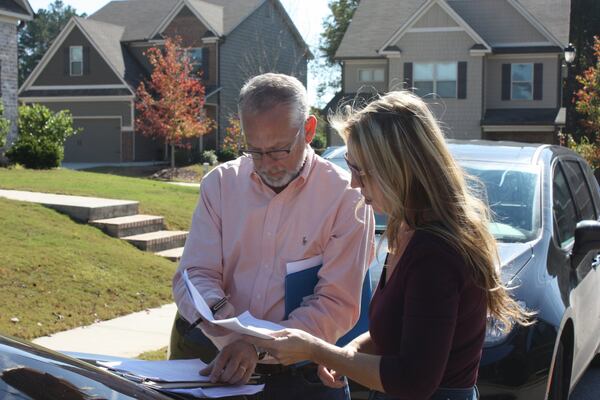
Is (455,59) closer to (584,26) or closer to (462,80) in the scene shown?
(462,80)

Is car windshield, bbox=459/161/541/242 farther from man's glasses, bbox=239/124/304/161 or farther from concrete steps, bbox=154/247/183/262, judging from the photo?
concrete steps, bbox=154/247/183/262

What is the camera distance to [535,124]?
105 feet

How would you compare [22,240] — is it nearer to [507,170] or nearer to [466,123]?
[507,170]

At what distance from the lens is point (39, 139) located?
2184 cm

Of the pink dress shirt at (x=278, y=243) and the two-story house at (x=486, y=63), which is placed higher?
the two-story house at (x=486, y=63)

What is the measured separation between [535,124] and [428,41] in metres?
5.64

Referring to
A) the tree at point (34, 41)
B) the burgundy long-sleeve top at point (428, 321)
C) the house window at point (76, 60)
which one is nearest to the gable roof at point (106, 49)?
the house window at point (76, 60)

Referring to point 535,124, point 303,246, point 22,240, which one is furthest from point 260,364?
point 535,124

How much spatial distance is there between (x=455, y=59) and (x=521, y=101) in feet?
11.1

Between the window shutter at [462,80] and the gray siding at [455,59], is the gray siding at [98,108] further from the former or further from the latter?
the window shutter at [462,80]

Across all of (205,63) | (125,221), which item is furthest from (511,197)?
(205,63)

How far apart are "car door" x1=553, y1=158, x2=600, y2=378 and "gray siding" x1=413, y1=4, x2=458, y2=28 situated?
27.8m

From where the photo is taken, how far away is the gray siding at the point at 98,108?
36875 millimetres

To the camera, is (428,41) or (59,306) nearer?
(59,306)
